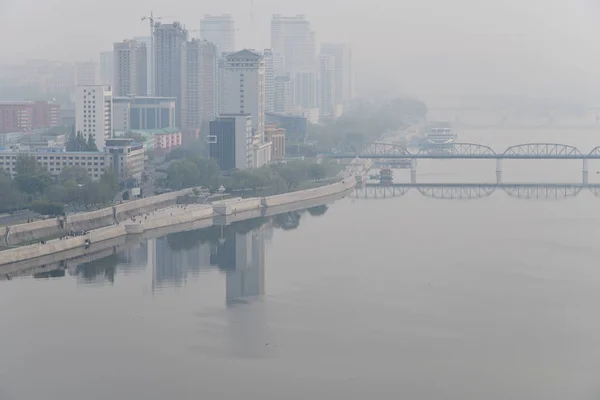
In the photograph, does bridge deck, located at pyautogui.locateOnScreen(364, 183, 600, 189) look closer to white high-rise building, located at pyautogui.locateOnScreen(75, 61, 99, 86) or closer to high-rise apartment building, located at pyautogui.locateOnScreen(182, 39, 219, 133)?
high-rise apartment building, located at pyautogui.locateOnScreen(182, 39, 219, 133)

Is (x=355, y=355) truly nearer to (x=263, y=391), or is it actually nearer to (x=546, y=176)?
(x=263, y=391)

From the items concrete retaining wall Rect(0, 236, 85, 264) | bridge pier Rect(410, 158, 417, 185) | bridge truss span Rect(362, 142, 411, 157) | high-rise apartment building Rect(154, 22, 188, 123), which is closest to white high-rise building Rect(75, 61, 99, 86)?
high-rise apartment building Rect(154, 22, 188, 123)

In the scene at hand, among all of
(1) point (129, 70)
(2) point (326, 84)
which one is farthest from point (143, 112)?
(2) point (326, 84)

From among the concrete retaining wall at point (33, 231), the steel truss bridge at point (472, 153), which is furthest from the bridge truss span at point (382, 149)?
the concrete retaining wall at point (33, 231)

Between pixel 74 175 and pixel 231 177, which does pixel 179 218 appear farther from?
pixel 231 177

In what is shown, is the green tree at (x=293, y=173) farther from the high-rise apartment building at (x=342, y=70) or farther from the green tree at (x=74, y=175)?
the high-rise apartment building at (x=342, y=70)

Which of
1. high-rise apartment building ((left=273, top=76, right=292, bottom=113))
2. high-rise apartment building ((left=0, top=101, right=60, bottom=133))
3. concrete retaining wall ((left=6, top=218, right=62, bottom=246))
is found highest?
high-rise apartment building ((left=273, top=76, right=292, bottom=113))

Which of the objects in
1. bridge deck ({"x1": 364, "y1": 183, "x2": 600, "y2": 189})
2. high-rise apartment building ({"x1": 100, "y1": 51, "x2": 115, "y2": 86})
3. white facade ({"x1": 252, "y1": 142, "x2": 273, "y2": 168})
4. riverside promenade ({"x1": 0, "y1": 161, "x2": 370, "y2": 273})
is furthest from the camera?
high-rise apartment building ({"x1": 100, "y1": 51, "x2": 115, "y2": 86})
